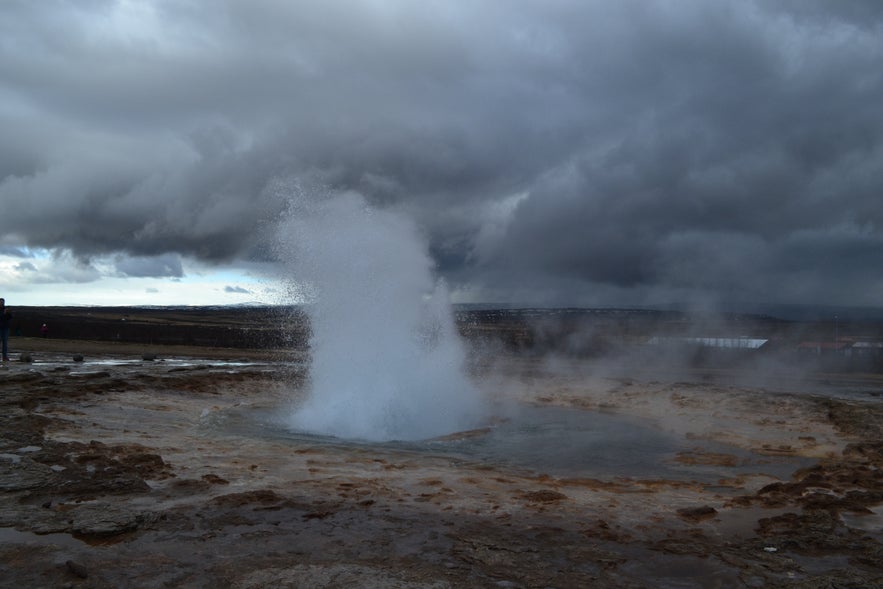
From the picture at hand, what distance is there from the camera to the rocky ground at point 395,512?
13.8ft

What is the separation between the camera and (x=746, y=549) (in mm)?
4867

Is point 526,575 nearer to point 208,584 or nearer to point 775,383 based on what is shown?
point 208,584

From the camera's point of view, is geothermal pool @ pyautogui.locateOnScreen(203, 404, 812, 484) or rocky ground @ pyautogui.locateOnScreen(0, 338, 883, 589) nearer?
rocky ground @ pyautogui.locateOnScreen(0, 338, 883, 589)

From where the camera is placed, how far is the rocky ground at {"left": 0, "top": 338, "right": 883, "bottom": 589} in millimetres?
4211

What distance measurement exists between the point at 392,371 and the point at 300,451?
4016mm

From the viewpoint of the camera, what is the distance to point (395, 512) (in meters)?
5.57

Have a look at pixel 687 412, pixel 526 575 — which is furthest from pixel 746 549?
pixel 687 412

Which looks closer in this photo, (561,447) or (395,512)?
(395,512)

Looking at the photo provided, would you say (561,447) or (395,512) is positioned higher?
(395,512)

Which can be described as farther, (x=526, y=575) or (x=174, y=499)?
(x=174, y=499)

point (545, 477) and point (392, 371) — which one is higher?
point (392, 371)

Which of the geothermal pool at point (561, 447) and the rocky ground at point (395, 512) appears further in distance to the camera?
the geothermal pool at point (561, 447)

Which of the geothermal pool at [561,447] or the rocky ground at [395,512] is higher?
the rocky ground at [395,512]

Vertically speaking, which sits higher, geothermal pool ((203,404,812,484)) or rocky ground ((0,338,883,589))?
rocky ground ((0,338,883,589))
